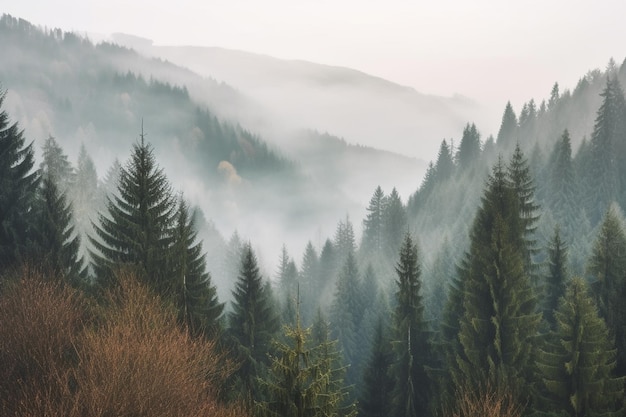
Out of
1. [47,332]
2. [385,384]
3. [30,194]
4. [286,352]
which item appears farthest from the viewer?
[385,384]

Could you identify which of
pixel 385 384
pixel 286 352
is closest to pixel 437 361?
pixel 385 384

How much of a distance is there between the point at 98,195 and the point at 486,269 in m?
A: 79.3

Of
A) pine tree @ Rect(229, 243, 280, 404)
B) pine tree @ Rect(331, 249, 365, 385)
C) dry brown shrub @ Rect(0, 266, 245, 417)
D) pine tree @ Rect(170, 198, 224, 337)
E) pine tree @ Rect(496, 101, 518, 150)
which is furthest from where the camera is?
pine tree @ Rect(496, 101, 518, 150)

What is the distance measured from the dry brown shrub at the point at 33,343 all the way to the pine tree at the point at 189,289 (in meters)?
6.47

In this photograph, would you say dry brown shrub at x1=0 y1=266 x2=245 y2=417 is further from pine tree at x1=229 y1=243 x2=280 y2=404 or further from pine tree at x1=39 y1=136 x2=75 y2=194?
pine tree at x1=39 y1=136 x2=75 y2=194

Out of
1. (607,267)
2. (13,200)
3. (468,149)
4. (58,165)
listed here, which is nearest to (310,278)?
(58,165)

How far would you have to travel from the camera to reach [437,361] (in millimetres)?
29734

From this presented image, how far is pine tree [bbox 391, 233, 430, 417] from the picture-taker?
28031 millimetres

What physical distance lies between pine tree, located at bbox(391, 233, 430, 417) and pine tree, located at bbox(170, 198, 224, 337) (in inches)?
432

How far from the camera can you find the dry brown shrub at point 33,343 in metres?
13.7

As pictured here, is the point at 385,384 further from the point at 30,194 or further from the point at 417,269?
the point at 30,194

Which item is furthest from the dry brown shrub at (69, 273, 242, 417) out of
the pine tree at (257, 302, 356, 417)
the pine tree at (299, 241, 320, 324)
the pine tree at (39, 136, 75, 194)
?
the pine tree at (299, 241, 320, 324)

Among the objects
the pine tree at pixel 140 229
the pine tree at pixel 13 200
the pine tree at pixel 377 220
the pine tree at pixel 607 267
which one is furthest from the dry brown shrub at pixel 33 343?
the pine tree at pixel 377 220

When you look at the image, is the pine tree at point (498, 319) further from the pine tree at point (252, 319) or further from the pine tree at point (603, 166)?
the pine tree at point (603, 166)
